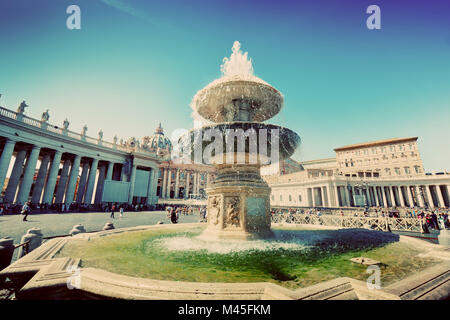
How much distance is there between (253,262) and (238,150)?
11.9ft

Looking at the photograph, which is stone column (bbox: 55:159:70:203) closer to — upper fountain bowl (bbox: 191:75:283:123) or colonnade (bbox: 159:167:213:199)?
upper fountain bowl (bbox: 191:75:283:123)

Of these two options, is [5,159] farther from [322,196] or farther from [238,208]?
[322,196]

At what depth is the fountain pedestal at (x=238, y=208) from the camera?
6.35 metres

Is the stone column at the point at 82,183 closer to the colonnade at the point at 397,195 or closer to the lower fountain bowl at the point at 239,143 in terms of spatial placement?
the lower fountain bowl at the point at 239,143

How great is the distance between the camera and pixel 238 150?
6793 millimetres

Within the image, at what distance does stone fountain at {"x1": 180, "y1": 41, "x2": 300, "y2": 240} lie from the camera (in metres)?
6.29

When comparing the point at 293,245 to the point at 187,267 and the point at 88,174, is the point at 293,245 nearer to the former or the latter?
the point at 187,267

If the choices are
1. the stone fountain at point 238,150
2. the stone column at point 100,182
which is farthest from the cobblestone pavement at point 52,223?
the stone column at point 100,182

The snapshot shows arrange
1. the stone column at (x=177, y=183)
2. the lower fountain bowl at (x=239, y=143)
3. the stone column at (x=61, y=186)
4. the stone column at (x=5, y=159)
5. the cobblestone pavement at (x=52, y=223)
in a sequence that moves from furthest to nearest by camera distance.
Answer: the stone column at (x=177, y=183)
the stone column at (x=61, y=186)
the stone column at (x=5, y=159)
the cobblestone pavement at (x=52, y=223)
the lower fountain bowl at (x=239, y=143)

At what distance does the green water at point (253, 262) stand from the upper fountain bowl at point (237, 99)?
5.12 meters

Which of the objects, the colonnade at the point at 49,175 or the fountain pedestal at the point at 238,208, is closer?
the fountain pedestal at the point at 238,208

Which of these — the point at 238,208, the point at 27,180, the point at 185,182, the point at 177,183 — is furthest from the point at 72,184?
the point at 185,182

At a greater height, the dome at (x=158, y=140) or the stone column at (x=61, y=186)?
the dome at (x=158, y=140)
